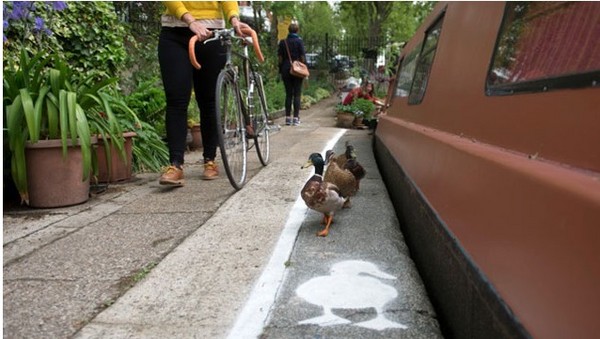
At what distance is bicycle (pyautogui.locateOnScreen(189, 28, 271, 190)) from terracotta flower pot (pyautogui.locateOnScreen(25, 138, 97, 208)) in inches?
37.4

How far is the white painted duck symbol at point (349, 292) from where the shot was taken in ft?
5.00

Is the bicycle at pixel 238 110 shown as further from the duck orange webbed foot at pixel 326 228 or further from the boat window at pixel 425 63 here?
the boat window at pixel 425 63

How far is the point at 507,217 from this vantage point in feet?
3.24

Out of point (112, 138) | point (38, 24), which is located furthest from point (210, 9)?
point (38, 24)

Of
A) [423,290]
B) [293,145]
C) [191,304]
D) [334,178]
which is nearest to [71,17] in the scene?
[293,145]

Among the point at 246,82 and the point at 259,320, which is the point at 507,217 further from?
the point at 246,82

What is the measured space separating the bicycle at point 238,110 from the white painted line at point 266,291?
1.06 metres

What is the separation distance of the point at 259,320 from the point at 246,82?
301 cm

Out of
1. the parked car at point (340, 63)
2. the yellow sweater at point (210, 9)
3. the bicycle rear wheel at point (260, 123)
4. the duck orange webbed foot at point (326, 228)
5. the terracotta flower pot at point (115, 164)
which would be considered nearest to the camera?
the duck orange webbed foot at point (326, 228)

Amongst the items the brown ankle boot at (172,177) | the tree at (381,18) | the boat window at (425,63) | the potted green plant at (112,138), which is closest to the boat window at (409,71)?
the boat window at (425,63)

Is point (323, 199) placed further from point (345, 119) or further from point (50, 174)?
point (345, 119)

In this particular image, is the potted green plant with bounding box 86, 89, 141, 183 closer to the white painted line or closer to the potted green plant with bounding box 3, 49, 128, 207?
the potted green plant with bounding box 3, 49, 128, 207

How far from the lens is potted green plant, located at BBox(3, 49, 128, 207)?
292cm

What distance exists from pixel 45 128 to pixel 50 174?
338mm
